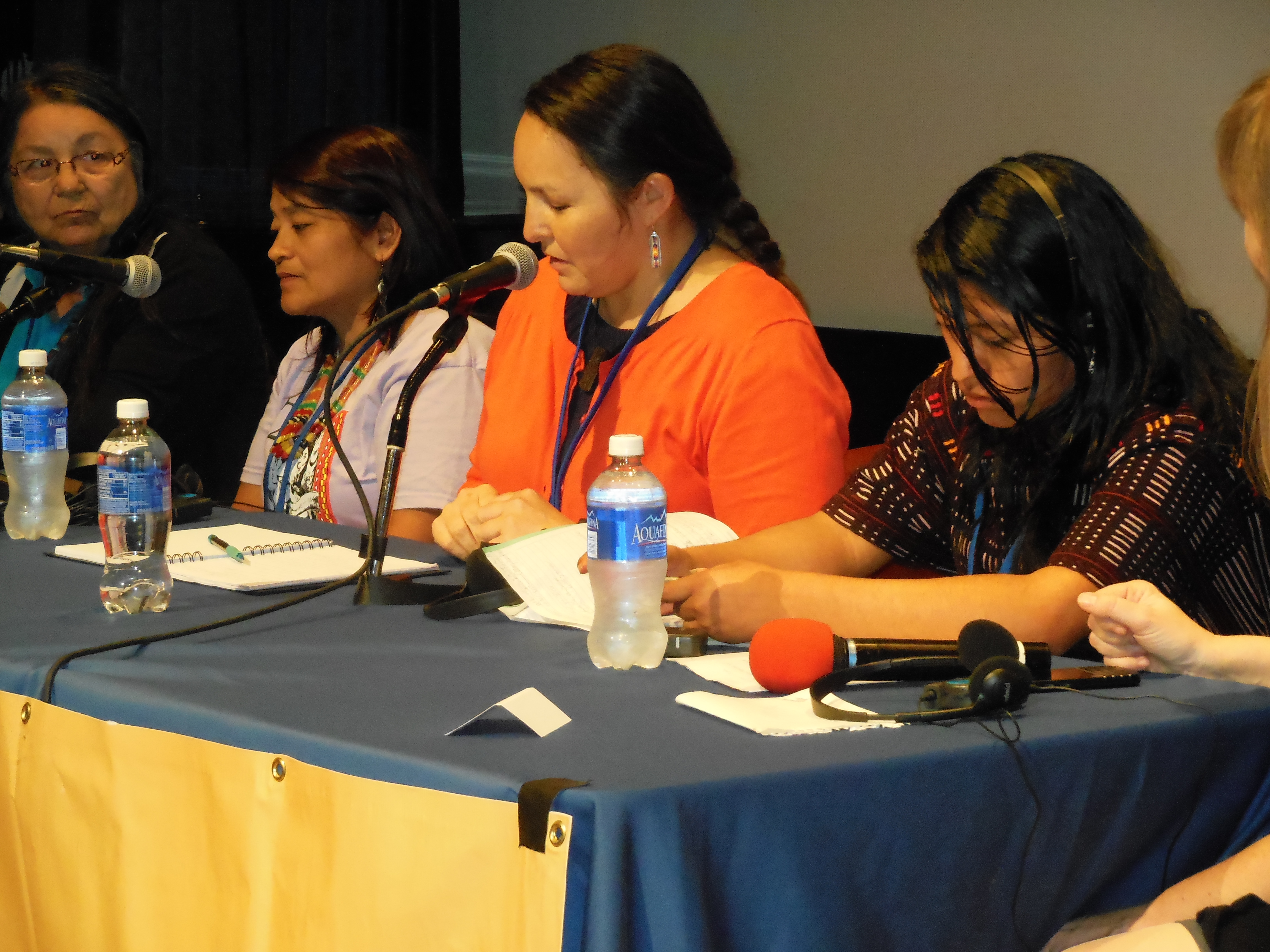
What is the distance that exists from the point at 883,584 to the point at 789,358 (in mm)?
535

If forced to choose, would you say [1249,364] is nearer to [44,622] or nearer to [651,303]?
[651,303]

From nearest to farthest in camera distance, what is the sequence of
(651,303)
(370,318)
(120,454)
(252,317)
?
(120,454), (651,303), (370,318), (252,317)

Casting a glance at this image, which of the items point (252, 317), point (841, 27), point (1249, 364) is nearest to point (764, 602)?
point (1249, 364)

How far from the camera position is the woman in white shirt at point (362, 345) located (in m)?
2.35

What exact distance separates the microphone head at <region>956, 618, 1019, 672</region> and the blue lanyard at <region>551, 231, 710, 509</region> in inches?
36.0

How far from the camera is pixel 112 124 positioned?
9.18 feet

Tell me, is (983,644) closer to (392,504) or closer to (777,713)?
(777,713)

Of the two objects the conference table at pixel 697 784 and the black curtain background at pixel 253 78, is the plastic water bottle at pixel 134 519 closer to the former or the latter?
the conference table at pixel 697 784

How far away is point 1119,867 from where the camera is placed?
114cm

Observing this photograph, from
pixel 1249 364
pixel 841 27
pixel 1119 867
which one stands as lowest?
pixel 1119 867

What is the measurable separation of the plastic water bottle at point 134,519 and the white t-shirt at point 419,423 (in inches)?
25.7

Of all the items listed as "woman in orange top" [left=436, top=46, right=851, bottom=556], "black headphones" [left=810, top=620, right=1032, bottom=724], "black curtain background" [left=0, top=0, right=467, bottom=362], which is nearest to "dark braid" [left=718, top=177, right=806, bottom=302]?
"woman in orange top" [left=436, top=46, right=851, bottom=556]

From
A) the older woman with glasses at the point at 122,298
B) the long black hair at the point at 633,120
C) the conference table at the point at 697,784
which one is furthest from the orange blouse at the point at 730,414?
the older woman with glasses at the point at 122,298

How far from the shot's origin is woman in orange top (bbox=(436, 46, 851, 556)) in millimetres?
1874
